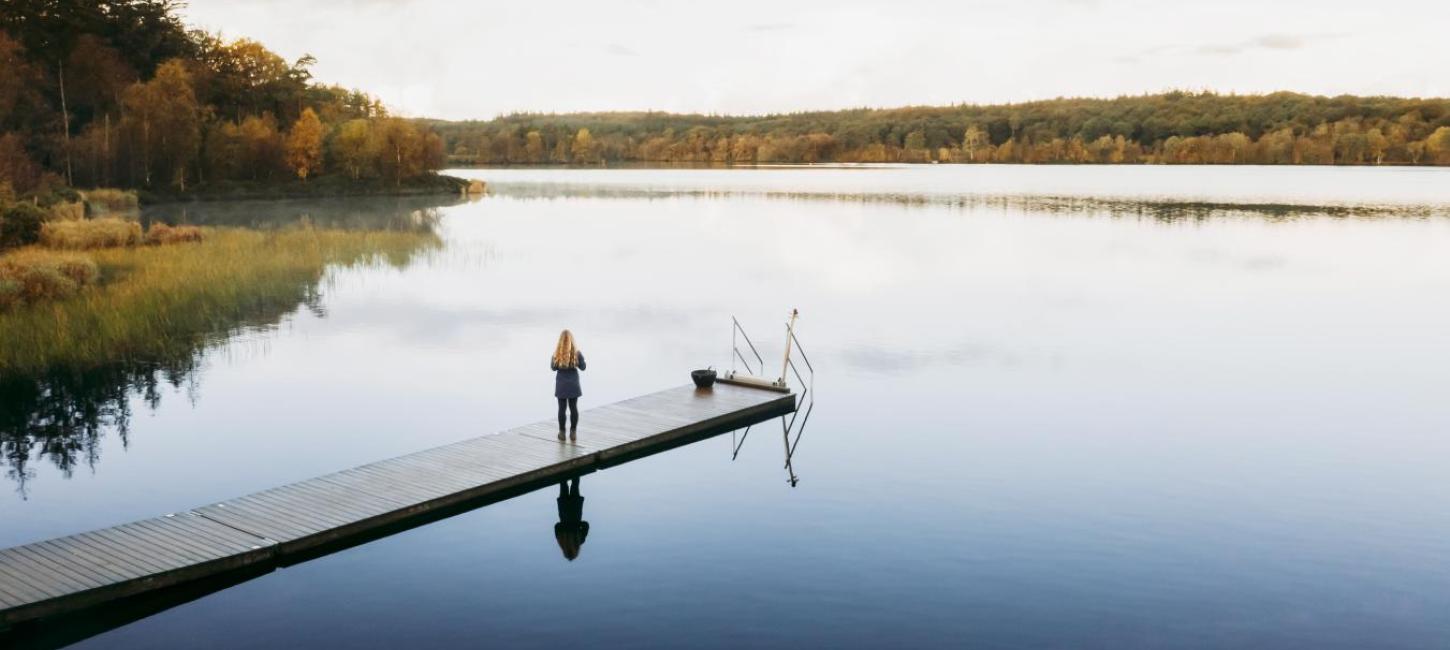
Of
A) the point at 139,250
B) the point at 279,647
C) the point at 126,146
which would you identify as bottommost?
the point at 279,647

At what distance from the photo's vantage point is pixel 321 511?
1466cm

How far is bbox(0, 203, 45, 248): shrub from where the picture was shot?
3700 cm

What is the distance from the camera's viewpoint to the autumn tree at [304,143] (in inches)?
3888

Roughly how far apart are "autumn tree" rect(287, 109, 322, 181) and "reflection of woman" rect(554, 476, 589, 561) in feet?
292

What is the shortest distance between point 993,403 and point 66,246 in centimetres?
3133

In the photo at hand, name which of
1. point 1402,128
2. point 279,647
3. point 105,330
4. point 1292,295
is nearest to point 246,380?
point 105,330

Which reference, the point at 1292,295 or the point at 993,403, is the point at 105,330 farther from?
the point at 1292,295

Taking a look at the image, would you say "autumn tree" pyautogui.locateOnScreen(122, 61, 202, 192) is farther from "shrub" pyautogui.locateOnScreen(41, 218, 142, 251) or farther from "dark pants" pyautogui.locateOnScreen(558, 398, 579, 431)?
"dark pants" pyautogui.locateOnScreen(558, 398, 579, 431)

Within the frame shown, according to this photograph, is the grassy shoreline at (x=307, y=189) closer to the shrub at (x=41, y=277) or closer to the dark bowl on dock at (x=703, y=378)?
the shrub at (x=41, y=277)

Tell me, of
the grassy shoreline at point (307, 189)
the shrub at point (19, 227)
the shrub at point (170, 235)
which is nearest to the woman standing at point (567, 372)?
the shrub at point (19, 227)

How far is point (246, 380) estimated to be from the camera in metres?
24.4

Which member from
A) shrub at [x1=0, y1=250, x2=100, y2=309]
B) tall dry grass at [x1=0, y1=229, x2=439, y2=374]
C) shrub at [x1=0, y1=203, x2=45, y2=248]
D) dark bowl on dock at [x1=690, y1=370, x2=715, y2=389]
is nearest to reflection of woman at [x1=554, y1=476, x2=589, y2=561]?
dark bowl on dock at [x1=690, y1=370, x2=715, y2=389]

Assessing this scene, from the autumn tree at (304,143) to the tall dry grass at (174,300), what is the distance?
5229 centimetres

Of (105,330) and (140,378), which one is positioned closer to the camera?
(140,378)
